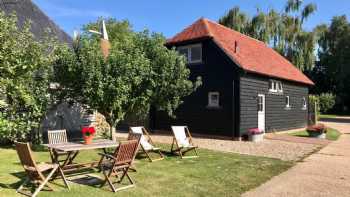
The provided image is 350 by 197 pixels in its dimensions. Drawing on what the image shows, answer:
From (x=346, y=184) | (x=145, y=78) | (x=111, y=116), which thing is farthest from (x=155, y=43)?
(x=346, y=184)

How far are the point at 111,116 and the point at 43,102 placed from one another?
7.54 ft

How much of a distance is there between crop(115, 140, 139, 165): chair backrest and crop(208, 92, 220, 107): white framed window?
10.2 meters

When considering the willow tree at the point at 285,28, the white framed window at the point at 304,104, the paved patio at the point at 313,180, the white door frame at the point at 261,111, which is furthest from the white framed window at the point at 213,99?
the willow tree at the point at 285,28

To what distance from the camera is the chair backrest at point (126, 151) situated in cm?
658

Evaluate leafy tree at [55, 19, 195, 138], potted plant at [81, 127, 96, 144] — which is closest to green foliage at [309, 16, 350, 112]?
leafy tree at [55, 19, 195, 138]

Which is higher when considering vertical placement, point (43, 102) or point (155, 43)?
point (155, 43)

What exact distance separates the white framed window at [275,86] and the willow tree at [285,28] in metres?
14.9

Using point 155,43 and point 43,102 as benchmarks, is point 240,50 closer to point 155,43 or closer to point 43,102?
point 155,43

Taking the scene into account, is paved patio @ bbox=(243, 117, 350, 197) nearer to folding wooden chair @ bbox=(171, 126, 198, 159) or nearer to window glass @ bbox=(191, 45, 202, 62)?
folding wooden chair @ bbox=(171, 126, 198, 159)

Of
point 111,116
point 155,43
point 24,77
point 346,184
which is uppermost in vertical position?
point 155,43

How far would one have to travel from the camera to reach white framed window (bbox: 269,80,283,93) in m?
18.8

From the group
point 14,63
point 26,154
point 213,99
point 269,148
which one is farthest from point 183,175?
point 213,99

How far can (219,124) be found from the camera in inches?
651

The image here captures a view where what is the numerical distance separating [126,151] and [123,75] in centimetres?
379
